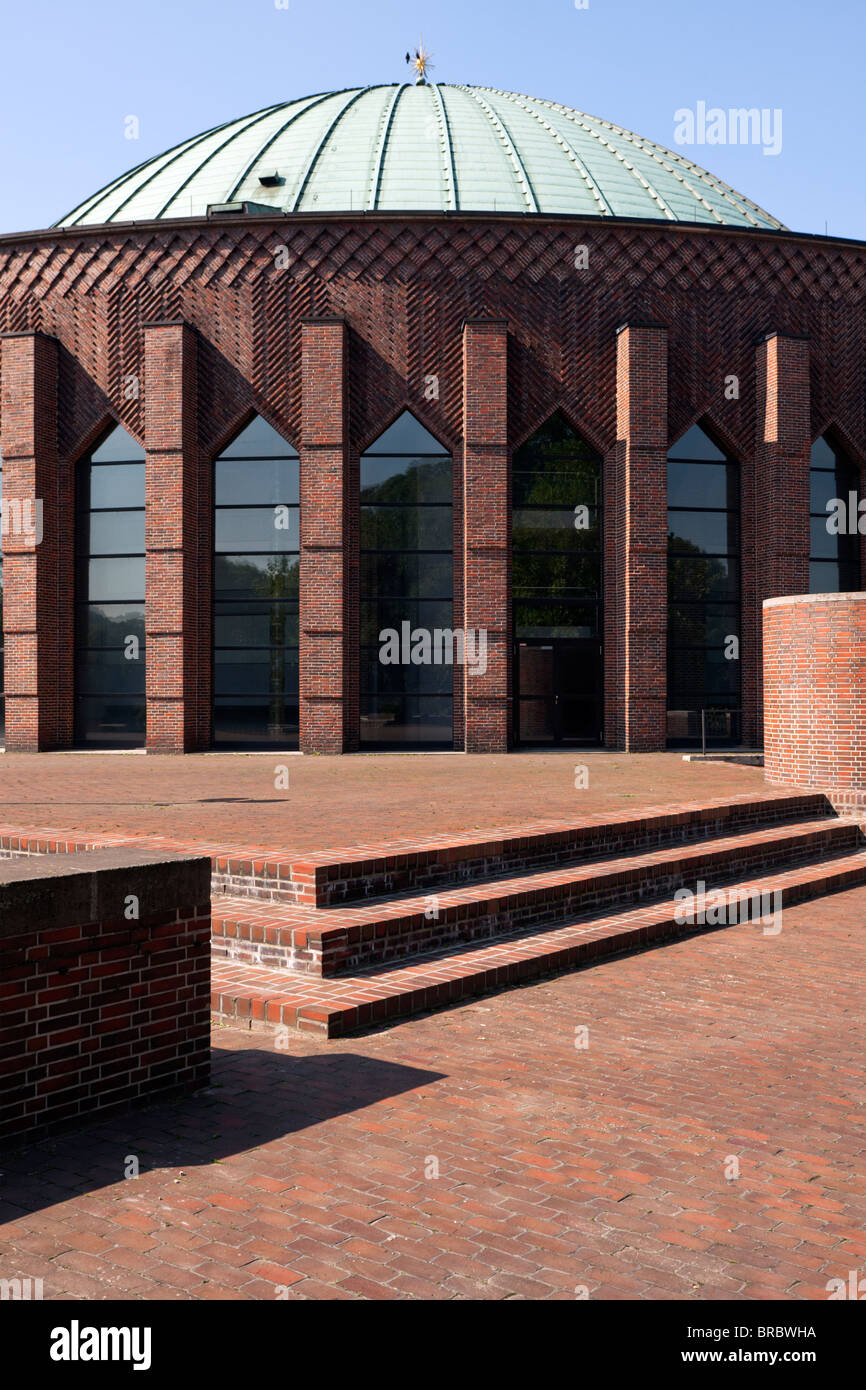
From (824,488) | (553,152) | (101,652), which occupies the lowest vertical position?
(101,652)

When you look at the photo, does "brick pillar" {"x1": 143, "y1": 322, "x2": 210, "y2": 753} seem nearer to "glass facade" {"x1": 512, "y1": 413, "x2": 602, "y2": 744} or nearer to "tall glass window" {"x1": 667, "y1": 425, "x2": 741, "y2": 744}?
"glass facade" {"x1": 512, "y1": 413, "x2": 602, "y2": 744}

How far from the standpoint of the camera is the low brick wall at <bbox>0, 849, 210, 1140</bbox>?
14.0 ft

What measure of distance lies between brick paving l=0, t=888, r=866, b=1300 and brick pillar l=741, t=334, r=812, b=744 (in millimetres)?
19191

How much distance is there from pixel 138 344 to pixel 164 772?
1137 centimetres

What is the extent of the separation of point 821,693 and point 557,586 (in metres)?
10.6

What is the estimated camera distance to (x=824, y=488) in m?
26.5

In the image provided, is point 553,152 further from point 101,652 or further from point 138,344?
point 101,652

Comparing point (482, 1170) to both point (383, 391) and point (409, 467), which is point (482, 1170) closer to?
point (409, 467)

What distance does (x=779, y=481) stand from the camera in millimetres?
24578

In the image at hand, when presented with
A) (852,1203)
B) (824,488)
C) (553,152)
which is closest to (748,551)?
(824,488)

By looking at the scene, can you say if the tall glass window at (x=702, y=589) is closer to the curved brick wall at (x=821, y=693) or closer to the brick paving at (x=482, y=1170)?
the curved brick wall at (x=821, y=693)

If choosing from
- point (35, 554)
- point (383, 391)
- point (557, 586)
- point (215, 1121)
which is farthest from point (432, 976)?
point (35, 554)

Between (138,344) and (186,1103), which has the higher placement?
(138,344)

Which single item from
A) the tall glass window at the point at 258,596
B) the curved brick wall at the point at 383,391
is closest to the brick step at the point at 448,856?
the curved brick wall at the point at 383,391
